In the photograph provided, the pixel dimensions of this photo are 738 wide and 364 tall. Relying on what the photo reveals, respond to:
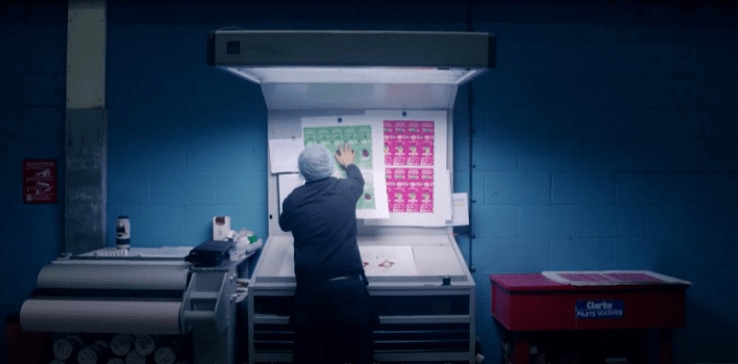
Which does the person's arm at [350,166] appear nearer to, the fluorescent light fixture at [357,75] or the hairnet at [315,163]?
the hairnet at [315,163]

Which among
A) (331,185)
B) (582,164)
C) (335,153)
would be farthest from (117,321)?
(582,164)

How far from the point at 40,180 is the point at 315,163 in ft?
6.53

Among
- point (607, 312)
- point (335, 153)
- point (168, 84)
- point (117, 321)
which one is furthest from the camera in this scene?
point (168, 84)

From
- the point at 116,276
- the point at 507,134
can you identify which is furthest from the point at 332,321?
the point at 507,134

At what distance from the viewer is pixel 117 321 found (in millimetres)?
2701

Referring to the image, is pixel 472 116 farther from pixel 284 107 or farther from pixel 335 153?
pixel 284 107

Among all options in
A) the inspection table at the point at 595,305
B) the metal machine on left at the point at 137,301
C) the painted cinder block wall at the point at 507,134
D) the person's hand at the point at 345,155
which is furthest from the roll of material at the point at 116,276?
the inspection table at the point at 595,305

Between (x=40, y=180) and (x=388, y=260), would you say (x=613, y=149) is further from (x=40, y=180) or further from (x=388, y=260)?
(x=40, y=180)

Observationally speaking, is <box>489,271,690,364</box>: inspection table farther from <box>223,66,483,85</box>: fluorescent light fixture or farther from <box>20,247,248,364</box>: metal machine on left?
<box>20,247,248,364</box>: metal machine on left

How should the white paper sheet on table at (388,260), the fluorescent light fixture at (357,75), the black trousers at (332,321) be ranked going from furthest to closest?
the white paper sheet on table at (388,260), the fluorescent light fixture at (357,75), the black trousers at (332,321)

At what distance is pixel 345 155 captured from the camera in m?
3.24

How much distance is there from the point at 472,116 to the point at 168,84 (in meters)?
1.98

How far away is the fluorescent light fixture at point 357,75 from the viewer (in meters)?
2.79

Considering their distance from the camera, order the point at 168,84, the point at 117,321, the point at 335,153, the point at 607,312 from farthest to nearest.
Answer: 1. the point at 168,84
2. the point at 335,153
3. the point at 607,312
4. the point at 117,321
